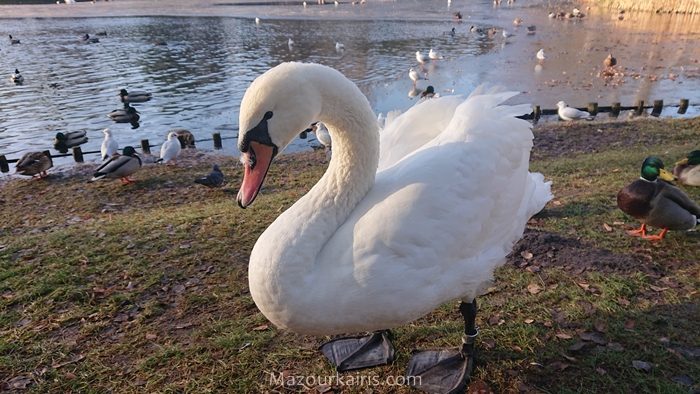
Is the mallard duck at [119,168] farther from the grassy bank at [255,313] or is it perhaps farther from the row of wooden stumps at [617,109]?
the row of wooden stumps at [617,109]

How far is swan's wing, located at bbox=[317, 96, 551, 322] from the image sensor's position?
2617 mm

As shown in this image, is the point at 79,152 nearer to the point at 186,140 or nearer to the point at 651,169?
the point at 186,140

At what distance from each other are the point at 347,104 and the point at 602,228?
3.65 metres

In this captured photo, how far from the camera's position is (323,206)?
293 centimetres

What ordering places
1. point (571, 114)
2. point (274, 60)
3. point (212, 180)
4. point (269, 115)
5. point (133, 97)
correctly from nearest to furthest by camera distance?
point (269, 115)
point (212, 180)
point (571, 114)
point (133, 97)
point (274, 60)

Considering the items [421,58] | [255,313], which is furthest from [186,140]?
[421,58]

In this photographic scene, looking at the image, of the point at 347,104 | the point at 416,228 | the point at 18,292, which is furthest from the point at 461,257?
the point at 18,292

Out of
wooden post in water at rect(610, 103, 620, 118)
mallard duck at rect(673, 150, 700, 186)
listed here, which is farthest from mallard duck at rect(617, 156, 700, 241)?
wooden post in water at rect(610, 103, 620, 118)

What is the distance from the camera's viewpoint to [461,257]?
9.66 feet

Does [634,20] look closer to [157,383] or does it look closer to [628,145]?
[628,145]

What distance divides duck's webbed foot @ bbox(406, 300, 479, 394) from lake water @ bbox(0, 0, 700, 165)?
1126 centimetres

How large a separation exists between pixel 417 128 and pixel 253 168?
Answer: 1.75 meters

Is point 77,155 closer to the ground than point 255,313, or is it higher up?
closer to the ground

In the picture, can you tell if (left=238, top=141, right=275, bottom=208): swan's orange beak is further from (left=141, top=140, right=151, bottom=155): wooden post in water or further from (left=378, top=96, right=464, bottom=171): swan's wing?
(left=141, top=140, right=151, bottom=155): wooden post in water
